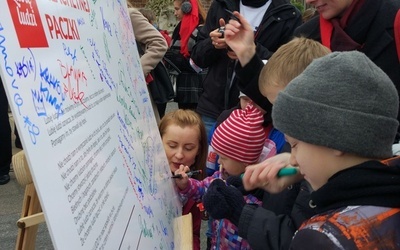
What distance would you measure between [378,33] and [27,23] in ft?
5.42

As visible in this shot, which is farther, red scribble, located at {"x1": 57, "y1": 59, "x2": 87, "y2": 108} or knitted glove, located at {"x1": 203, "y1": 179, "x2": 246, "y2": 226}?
knitted glove, located at {"x1": 203, "y1": 179, "x2": 246, "y2": 226}

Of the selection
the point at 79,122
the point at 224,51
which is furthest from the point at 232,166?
the point at 224,51

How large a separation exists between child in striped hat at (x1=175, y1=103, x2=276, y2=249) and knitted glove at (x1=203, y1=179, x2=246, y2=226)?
0.89 ft

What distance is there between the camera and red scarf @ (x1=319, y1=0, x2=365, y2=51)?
7.05 ft

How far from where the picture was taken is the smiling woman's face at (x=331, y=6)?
84.6 inches

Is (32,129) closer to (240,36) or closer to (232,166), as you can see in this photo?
(232,166)

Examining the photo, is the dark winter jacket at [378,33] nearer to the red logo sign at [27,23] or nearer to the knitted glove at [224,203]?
the knitted glove at [224,203]

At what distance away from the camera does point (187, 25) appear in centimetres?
539

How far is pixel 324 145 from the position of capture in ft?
3.73

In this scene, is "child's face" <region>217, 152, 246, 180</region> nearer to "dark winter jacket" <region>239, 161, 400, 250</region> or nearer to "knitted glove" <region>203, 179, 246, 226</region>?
"knitted glove" <region>203, 179, 246, 226</region>

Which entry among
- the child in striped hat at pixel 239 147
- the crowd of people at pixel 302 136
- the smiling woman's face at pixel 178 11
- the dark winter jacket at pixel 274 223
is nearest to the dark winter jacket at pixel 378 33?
the crowd of people at pixel 302 136

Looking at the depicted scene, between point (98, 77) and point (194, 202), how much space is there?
1.20 m

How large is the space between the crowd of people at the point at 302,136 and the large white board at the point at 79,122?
0.37 meters

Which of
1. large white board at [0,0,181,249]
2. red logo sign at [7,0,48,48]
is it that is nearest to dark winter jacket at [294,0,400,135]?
large white board at [0,0,181,249]
